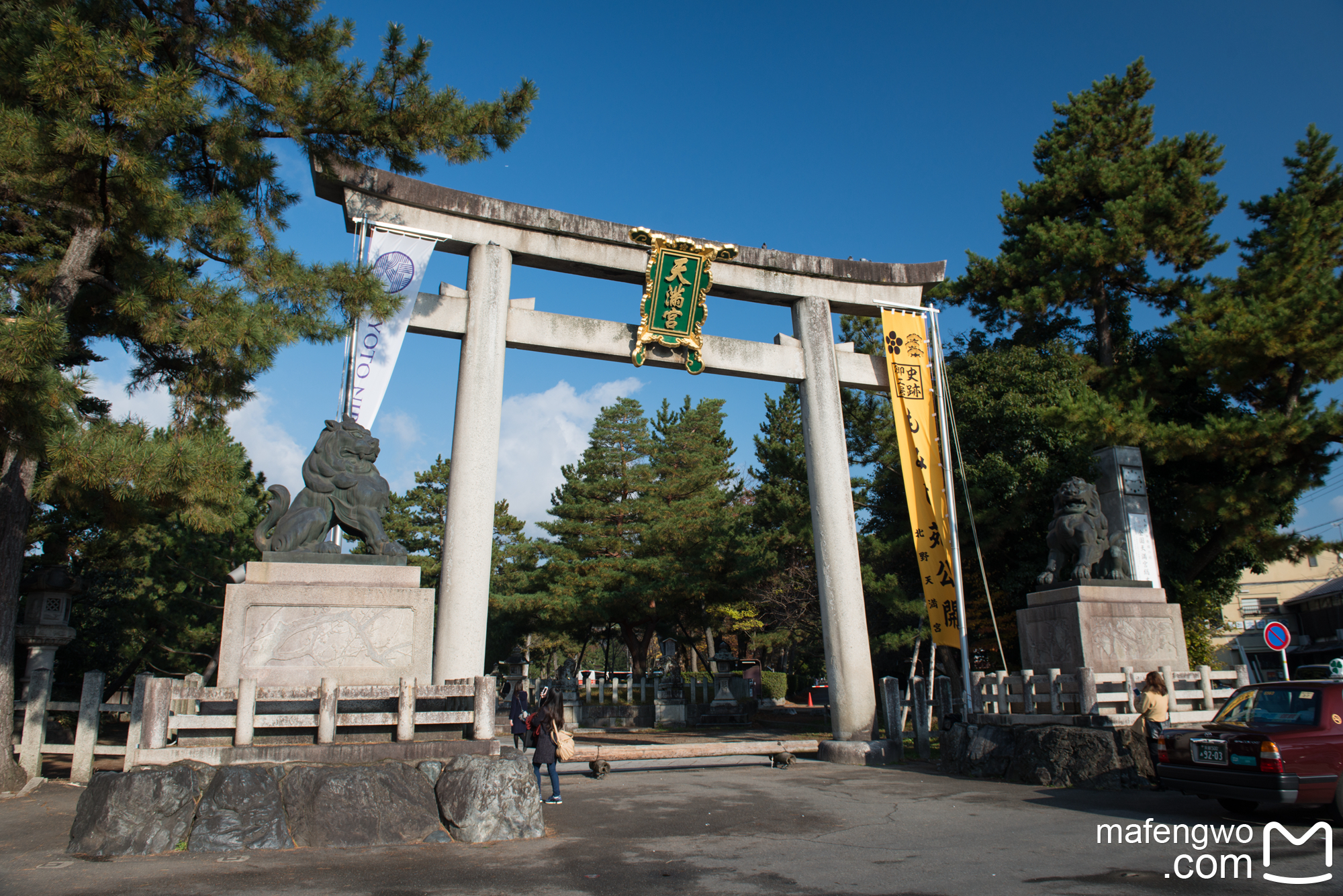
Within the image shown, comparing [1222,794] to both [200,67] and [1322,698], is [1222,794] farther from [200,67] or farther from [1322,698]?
[200,67]

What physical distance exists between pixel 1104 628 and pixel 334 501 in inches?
349

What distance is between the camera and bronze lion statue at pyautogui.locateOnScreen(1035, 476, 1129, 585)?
9859mm

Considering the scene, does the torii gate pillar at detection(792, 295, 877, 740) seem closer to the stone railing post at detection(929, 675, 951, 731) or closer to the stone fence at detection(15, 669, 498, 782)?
the stone railing post at detection(929, 675, 951, 731)

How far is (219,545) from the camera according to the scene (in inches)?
639

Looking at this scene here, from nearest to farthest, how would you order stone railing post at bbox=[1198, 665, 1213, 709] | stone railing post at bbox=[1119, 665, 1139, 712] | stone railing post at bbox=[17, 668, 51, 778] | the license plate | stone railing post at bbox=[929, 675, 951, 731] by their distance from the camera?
the license plate < stone railing post at bbox=[1119, 665, 1139, 712] < stone railing post at bbox=[1198, 665, 1213, 709] < stone railing post at bbox=[17, 668, 51, 778] < stone railing post at bbox=[929, 675, 951, 731]

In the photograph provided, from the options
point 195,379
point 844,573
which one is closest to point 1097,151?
point 844,573

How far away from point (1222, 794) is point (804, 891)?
12.2ft

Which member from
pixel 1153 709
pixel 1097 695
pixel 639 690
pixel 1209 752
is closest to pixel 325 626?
pixel 1209 752

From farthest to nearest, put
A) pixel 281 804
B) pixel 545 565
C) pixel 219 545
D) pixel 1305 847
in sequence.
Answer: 1. pixel 545 565
2. pixel 219 545
3. pixel 281 804
4. pixel 1305 847

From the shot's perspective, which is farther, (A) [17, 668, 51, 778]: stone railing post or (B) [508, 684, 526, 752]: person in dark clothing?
(B) [508, 684, 526, 752]: person in dark clothing

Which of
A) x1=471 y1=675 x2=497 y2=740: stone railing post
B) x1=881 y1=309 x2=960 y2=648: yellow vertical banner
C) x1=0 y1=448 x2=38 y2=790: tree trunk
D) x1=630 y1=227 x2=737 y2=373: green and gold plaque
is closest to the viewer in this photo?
x1=471 y1=675 x2=497 y2=740: stone railing post

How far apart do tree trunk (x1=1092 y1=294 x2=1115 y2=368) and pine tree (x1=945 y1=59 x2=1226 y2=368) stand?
21 mm

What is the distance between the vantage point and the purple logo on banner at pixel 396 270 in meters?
10.3

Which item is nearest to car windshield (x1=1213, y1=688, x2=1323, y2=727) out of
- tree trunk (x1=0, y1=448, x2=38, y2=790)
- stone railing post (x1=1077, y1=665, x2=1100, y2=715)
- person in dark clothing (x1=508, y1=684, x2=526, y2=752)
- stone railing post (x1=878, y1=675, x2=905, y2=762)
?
stone railing post (x1=1077, y1=665, x2=1100, y2=715)
